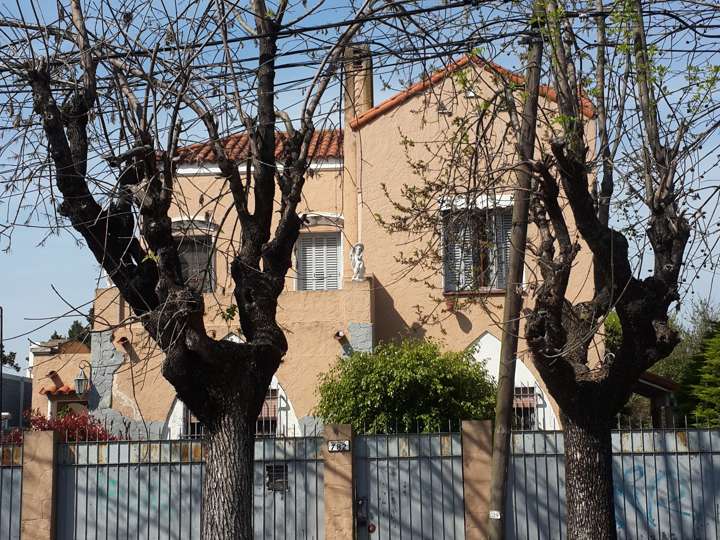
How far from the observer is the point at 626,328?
34.5 ft

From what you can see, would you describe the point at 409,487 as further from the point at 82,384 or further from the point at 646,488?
the point at 82,384

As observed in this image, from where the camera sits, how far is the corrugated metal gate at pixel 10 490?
43.5 ft

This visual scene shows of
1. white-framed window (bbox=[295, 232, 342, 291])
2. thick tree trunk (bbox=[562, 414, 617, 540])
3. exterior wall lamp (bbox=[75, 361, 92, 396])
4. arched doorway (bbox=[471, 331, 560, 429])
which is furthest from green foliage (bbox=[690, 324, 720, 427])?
exterior wall lamp (bbox=[75, 361, 92, 396])

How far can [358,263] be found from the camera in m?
19.0

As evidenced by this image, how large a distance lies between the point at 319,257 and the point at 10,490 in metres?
9.28

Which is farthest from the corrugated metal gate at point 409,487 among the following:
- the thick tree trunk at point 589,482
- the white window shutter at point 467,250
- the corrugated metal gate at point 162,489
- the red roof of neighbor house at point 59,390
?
the red roof of neighbor house at point 59,390

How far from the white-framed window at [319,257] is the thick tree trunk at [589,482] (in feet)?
35.8

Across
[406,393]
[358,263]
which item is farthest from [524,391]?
[358,263]

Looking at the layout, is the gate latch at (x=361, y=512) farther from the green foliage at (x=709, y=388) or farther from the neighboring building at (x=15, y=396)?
the neighboring building at (x=15, y=396)

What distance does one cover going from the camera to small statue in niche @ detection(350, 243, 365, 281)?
1895 centimetres

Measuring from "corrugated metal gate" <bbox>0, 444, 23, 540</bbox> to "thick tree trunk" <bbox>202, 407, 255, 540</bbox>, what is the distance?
462cm

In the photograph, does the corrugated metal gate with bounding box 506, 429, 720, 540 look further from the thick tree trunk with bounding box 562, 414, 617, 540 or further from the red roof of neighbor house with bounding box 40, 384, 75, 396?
the red roof of neighbor house with bounding box 40, 384, 75, 396

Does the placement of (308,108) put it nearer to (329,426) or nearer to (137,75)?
(137,75)

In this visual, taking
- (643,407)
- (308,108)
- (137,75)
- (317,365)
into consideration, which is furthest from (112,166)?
(643,407)
